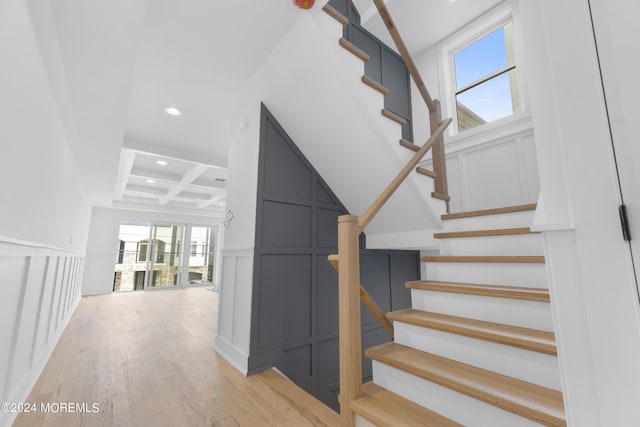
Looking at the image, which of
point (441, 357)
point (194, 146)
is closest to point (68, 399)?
point (441, 357)

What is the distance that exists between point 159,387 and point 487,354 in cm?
222

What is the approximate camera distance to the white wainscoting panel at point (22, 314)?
51.9 inches

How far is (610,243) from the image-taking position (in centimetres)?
66

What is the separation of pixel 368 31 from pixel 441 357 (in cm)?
343

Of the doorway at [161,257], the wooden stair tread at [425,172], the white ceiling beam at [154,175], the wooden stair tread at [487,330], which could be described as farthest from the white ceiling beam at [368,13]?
the doorway at [161,257]

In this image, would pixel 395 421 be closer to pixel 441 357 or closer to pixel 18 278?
pixel 441 357

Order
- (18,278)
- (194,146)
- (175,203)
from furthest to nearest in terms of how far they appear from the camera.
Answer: (175,203) → (194,146) → (18,278)

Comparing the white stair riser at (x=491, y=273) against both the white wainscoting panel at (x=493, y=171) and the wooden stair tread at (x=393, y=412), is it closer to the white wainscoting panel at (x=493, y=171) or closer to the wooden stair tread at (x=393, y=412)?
the wooden stair tread at (x=393, y=412)

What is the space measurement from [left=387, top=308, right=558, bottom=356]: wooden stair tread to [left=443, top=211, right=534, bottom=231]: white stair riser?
825 mm

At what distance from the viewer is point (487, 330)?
1405 millimetres

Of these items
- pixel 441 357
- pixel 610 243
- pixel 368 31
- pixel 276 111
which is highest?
pixel 368 31

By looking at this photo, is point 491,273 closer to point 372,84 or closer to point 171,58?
point 372,84

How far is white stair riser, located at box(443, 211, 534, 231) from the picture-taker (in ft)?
6.40

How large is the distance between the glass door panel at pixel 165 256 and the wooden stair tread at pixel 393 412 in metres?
8.63
